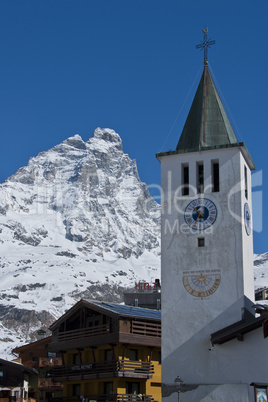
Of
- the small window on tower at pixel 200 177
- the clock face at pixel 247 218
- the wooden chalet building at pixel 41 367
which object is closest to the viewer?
the clock face at pixel 247 218

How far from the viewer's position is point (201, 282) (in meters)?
41.0

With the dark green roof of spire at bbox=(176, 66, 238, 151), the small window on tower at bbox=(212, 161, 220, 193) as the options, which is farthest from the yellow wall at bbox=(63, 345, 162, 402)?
the dark green roof of spire at bbox=(176, 66, 238, 151)

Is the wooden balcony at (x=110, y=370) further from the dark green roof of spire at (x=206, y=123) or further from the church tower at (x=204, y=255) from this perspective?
the dark green roof of spire at (x=206, y=123)

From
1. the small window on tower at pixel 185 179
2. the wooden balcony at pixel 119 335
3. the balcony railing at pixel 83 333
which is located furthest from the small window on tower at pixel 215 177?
the balcony railing at pixel 83 333

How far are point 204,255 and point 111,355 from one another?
14.6 metres

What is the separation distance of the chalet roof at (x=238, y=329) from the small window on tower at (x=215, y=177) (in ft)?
26.6

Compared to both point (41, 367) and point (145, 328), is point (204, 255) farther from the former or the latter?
point (41, 367)

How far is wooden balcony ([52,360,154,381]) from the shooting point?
164 ft

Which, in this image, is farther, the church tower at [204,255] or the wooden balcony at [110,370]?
the wooden balcony at [110,370]

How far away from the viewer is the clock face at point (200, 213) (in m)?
41.9

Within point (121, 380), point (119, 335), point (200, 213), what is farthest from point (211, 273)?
point (121, 380)

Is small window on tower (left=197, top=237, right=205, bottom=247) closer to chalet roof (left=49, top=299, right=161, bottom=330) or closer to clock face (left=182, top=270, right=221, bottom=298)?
clock face (left=182, top=270, right=221, bottom=298)

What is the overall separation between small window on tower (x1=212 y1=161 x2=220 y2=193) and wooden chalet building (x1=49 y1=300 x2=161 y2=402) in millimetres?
13210

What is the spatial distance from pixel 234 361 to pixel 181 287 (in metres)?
5.34
